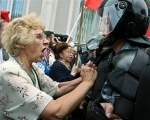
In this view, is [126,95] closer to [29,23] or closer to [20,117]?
[20,117]

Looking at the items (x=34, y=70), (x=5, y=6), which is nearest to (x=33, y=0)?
(x=5, y=6)

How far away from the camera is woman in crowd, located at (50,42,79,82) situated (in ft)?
11.2

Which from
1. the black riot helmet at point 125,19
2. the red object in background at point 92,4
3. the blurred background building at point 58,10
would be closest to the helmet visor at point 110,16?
the black riot helmet at point 125,19

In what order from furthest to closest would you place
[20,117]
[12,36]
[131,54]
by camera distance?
1. [12,36]
2. [20,117]
3. [131,54]

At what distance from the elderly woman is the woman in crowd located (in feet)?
3.77

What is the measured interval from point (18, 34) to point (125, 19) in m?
0.72

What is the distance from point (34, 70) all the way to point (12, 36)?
0.35 metres

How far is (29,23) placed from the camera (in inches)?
85.6

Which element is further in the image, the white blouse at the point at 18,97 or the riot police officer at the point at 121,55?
the white blouse at the point at 18,97

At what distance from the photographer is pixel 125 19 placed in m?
1.96

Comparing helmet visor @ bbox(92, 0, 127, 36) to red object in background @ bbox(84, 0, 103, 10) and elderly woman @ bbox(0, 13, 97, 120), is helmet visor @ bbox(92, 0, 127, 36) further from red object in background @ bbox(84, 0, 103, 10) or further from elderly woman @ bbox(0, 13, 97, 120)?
red object in background @ bbox(84, 0, 103, 10)

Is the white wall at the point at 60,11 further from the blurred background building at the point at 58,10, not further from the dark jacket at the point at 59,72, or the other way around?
the dark jacket at the point at 59,72

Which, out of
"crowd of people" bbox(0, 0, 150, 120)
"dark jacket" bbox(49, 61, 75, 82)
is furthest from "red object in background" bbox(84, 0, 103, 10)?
"crowd of people" bbox(0, 0, 150, 120)

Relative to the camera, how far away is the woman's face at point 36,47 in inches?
85.7
